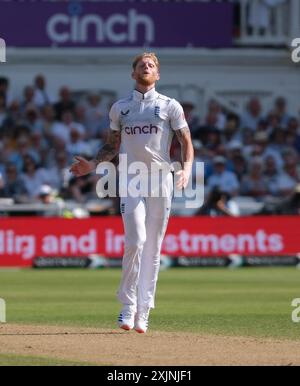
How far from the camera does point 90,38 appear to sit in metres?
25.5

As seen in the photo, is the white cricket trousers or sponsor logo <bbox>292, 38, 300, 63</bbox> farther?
sponsor logo <bbox>292, 38, 300, 63</bbox>

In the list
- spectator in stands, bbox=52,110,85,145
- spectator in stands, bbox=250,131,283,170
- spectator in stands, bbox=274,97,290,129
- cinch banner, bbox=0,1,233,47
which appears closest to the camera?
spectator in stands, bbox=52,110,85,145

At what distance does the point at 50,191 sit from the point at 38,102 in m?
2.88

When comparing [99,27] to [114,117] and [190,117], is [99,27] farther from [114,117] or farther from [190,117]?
[114,117]

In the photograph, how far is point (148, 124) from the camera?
388 inches

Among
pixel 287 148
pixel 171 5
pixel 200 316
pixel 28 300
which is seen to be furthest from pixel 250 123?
pixel 200 316

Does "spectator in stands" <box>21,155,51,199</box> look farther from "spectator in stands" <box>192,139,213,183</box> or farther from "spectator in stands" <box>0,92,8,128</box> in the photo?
"spectator in stands" <box>192,139,213,183</box>

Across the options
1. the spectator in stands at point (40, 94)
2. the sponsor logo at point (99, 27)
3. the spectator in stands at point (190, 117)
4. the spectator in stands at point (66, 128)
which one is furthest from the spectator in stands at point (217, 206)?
the sponsor logo at point (99, 27)

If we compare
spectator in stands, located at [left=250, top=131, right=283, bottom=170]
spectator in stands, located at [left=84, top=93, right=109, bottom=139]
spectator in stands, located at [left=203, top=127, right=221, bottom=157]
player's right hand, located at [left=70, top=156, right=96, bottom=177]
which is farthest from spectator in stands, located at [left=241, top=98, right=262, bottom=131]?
player's right hand, located at [left=70, top=156, right=96, bottom=177]

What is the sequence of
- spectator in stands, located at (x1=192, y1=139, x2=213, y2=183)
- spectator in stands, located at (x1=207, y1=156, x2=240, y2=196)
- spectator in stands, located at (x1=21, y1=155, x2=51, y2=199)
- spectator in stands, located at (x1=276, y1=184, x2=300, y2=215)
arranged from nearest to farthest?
1. spectator in stands, located at (x1=276, y1=184, x2=300, y2=215)
2. spectator in stands, located at (x1=21, y1=155, x2=51, y2=199)
3. spectator in stands, located at (x1=207, y1=156, x2=240, y2=196)
4. spectator in stands, located at (x1=192, y1=139, x2=213, y2=183)

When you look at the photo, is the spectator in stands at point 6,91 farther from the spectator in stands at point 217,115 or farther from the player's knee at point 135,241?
the player's knee at point 135,241

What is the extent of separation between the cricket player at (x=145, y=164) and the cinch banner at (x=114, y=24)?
606 inches

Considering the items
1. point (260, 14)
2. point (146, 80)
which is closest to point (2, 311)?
point (146, 80)

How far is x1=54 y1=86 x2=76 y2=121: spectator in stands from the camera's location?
23.3m
